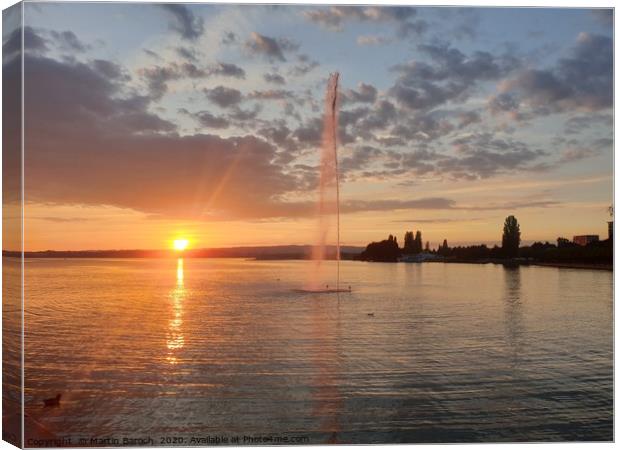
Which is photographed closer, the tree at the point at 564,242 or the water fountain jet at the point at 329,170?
the water fountain jet at the point at 329,170

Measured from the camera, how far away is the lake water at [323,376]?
29.4 ft

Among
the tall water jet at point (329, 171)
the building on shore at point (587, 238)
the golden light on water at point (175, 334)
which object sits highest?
the tall water jet at point (329, 171)

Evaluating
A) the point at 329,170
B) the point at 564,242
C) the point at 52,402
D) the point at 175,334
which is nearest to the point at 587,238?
the point at 329,170

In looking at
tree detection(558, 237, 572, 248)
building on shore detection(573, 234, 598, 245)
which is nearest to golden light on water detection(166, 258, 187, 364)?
building on shore detection(573, 234, 598, 245)

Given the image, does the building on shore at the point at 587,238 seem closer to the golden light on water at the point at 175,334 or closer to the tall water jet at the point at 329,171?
the tall water jet at the point at 329,171

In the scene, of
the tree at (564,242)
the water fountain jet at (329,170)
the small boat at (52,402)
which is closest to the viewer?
the small boat at (52,402)

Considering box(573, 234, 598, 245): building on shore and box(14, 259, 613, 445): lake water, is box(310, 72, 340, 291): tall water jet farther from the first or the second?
box(573, 234, 598, 245): building on shore

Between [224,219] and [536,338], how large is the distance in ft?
33.9

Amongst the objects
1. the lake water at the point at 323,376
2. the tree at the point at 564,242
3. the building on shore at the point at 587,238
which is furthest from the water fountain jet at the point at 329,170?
the tree at the point at 564,242

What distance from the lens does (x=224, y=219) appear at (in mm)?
21156

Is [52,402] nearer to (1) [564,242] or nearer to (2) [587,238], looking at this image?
(2) [587,238]

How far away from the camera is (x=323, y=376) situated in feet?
39.2

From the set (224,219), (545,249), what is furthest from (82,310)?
(545,249)

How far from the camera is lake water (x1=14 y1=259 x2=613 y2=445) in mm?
8969
